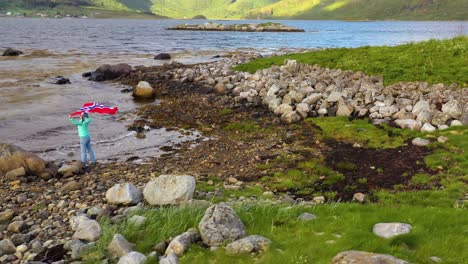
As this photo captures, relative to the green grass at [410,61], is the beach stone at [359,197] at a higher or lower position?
lower

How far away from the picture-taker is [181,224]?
33.0 ft

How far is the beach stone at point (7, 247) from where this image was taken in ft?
32.2

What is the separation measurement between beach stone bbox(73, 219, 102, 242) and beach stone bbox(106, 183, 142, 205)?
2.18 meters

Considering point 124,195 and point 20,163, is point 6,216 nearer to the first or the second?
point 124,195

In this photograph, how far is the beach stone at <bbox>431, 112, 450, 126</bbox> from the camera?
21016 millimetres

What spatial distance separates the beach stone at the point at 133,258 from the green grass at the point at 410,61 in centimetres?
2429

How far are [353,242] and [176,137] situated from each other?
15.6 m

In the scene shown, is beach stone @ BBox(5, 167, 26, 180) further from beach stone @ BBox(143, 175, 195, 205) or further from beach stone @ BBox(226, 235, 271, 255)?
beach stone @ BBox(226, 235, 271, 255)

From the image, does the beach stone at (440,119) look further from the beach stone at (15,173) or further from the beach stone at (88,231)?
the beach stone at (15,173)

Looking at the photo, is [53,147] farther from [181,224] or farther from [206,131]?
[181,224]

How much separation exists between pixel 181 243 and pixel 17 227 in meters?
Result: 5.59

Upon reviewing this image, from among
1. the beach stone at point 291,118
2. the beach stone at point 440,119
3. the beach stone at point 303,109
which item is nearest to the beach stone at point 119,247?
the beach stone at point 291,118

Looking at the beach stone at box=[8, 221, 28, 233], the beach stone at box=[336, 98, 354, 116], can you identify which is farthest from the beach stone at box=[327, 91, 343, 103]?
the beach stone at box=[8, 221, 28, 233]

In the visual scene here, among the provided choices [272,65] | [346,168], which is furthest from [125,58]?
[346,168]
